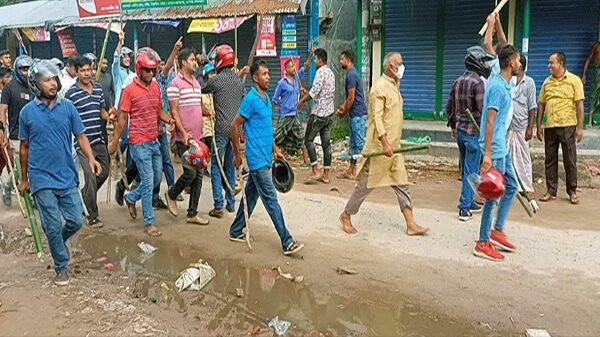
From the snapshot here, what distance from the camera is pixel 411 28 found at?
36.8 ft

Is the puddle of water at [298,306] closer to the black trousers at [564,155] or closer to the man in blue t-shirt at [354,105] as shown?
the man in blue t-shirt at [354,105]

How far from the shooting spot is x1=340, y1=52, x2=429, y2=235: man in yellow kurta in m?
5.62

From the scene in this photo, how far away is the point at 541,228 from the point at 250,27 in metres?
9.94

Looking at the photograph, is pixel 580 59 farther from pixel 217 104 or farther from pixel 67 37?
pixel 67 37

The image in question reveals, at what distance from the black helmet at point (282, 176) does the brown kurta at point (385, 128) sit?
2.61 ft

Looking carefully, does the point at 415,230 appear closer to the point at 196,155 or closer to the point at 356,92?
the point at 196,155

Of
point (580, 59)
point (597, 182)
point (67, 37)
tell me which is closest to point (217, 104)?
point (597, 182)

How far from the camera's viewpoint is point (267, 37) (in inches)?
489

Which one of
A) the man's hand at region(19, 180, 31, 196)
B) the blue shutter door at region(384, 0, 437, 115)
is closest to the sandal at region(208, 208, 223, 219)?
the man's hand at region(19, 180, 31, 196)

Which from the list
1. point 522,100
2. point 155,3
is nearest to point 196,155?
point 522,100

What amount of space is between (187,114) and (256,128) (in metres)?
1.47

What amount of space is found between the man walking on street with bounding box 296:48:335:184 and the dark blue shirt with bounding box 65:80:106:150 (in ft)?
10.5

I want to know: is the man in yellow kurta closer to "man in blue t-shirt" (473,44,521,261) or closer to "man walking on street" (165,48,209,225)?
"man in blue t-shirt" (473,44,521,261)

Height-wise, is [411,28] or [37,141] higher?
[411,28]
